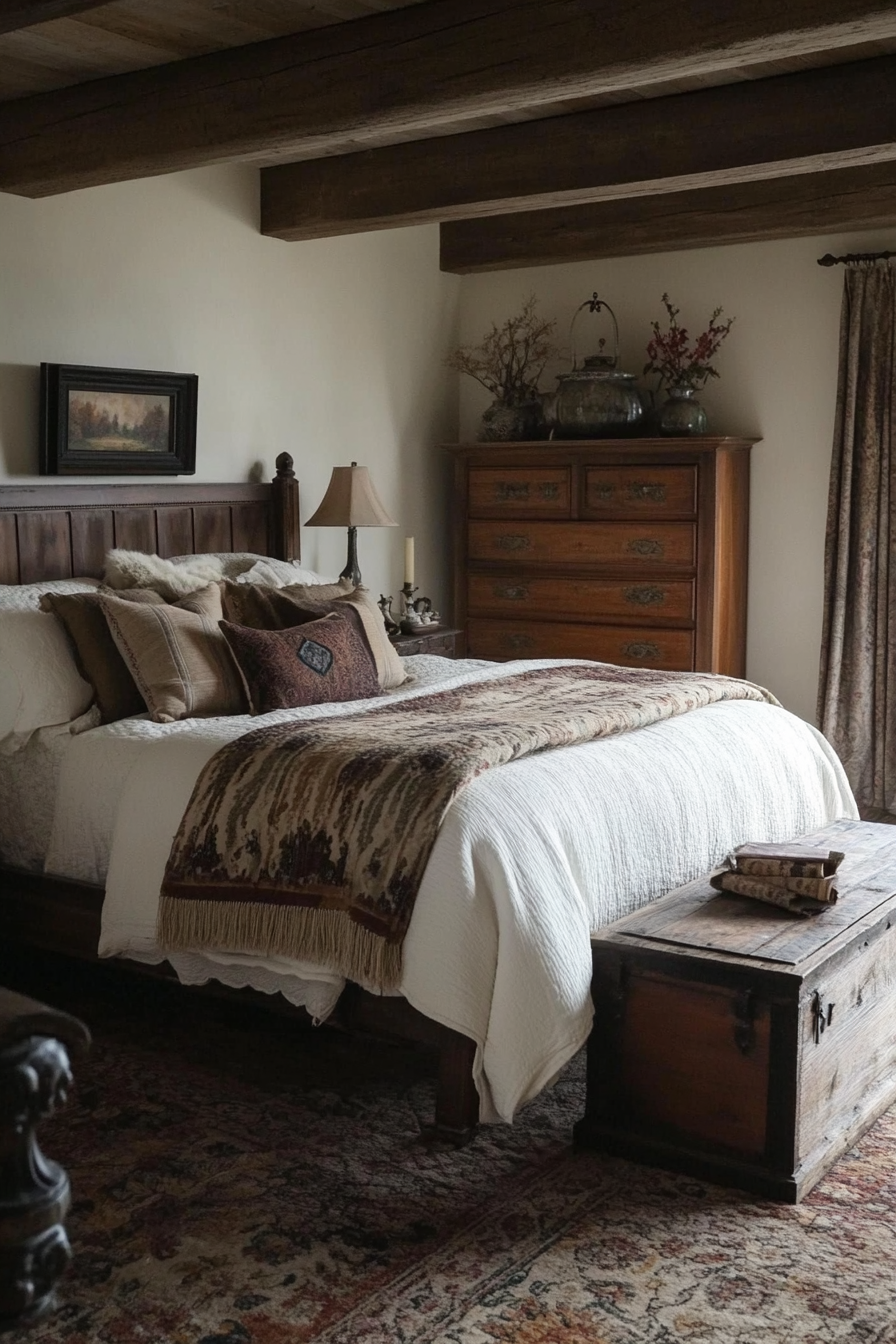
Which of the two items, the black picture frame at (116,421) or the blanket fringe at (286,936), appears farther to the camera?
the black picture frame at (116,421)

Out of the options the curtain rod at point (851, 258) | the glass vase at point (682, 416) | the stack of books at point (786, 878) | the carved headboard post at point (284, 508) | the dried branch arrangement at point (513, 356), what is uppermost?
the curtain rod at point (851, 258)

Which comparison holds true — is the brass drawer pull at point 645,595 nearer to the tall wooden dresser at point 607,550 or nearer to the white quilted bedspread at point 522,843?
the tall wooden dresser at point 607,550

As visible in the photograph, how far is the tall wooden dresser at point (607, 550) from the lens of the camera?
5539mm

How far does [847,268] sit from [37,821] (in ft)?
12.5

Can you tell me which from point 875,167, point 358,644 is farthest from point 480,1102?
point 875,167

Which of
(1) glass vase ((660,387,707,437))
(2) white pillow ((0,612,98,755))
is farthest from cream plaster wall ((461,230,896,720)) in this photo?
(2) white pillow ((0,612,98,755))

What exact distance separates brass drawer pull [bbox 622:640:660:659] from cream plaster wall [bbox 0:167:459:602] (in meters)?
1.11

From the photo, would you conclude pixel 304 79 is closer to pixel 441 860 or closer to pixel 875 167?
pixel 441 860

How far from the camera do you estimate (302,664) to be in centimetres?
367

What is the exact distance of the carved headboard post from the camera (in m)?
5.30

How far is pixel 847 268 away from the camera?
5457mm

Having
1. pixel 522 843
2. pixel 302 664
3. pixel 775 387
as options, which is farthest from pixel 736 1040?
pixel 775 387

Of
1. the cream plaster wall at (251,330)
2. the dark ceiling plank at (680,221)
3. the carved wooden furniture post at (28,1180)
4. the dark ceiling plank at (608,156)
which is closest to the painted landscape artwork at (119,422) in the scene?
the cream plaster wall at (251,330)

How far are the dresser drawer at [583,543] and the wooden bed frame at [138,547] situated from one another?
1.00 metres
